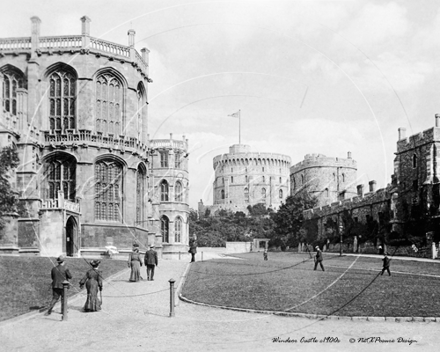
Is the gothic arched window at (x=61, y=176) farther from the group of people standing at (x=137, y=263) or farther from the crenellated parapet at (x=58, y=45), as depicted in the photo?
the group of people standing at (x=137, y=263)

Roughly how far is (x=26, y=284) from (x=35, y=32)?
1029 inches

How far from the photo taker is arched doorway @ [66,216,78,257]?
124 feet

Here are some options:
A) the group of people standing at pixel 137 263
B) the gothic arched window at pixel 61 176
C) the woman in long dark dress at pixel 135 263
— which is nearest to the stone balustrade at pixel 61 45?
the gothic arched window at pixel 61 176

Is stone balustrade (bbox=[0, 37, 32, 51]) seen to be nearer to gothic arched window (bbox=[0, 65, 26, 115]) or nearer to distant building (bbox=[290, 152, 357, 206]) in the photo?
gothic arched window (bbox=[0, 65, 26, 115])

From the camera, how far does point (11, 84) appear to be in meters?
40.8

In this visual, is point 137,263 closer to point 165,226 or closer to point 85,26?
point 85,26

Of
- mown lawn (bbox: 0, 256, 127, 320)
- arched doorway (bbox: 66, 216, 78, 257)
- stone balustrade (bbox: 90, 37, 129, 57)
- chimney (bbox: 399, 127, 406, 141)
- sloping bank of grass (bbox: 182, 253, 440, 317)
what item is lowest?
sloping bank of grass (bbox: 182, 253, 440, 317)

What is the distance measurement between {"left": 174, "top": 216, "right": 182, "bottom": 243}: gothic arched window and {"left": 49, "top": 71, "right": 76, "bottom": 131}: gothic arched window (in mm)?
27977

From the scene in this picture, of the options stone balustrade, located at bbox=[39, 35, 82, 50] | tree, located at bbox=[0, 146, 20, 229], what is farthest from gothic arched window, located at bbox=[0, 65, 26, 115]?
tree, located at bbox=[0, 146, 20, 229]

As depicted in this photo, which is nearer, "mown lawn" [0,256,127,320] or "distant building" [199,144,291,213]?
"mown lawn" [0,256,127,320]

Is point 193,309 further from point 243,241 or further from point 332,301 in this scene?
point 243,241

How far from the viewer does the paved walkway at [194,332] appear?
36.4 ft

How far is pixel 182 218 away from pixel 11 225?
117 feet

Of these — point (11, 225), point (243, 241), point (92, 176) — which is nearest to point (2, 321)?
point (11, 225)
